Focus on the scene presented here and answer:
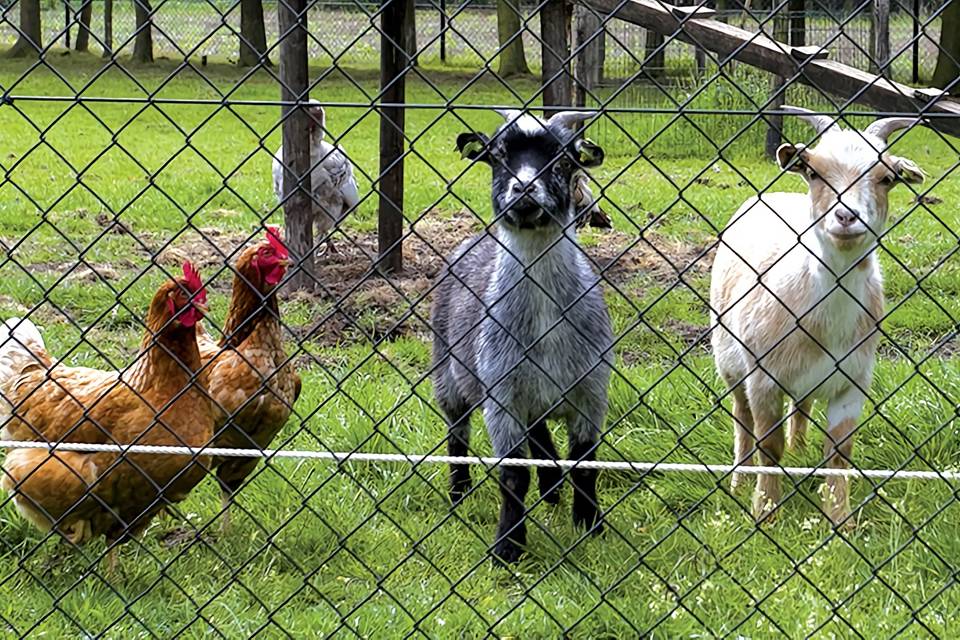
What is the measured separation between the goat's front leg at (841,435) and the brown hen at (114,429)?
223 centimetres

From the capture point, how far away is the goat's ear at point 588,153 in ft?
12.0

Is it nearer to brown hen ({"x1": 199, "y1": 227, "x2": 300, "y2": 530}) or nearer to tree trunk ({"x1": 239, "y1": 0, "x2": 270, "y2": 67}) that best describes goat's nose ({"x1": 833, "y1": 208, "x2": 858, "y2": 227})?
brown hen ({"x1": 199, "y1": 227, "x2": 300, "y2": 530})

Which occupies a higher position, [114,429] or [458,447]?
[114,429]

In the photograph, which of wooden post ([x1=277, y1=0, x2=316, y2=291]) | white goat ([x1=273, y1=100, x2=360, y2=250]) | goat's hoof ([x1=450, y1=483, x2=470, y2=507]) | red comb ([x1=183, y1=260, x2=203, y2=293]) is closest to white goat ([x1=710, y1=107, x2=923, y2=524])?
goat's hoof ([x1=450, y1=483, x2=470, y2=507])

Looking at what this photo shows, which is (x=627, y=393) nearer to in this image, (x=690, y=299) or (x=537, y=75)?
(x=690, y=299)

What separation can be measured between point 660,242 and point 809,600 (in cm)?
522

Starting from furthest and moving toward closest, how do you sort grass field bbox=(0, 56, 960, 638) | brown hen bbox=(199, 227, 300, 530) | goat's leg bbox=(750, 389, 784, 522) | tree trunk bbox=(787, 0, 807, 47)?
tree trunk bbox=(787, 0, 807, 47), goat's leg bbox=(750, 389, 784, 522), brown hen bbox=(199, 227, 300, 530), grass field bbox=(0, 56, 960, 638)

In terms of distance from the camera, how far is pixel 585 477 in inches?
168

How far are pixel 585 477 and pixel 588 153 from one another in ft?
4.05

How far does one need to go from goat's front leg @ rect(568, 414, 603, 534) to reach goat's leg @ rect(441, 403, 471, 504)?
1.45 feet

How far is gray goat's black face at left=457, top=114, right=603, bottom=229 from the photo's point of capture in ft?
12.2

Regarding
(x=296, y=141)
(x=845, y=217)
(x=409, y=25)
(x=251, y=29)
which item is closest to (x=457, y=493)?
(x=845, y=217)

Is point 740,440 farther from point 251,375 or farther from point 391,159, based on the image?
point 391,159

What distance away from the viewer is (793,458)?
188 inches
